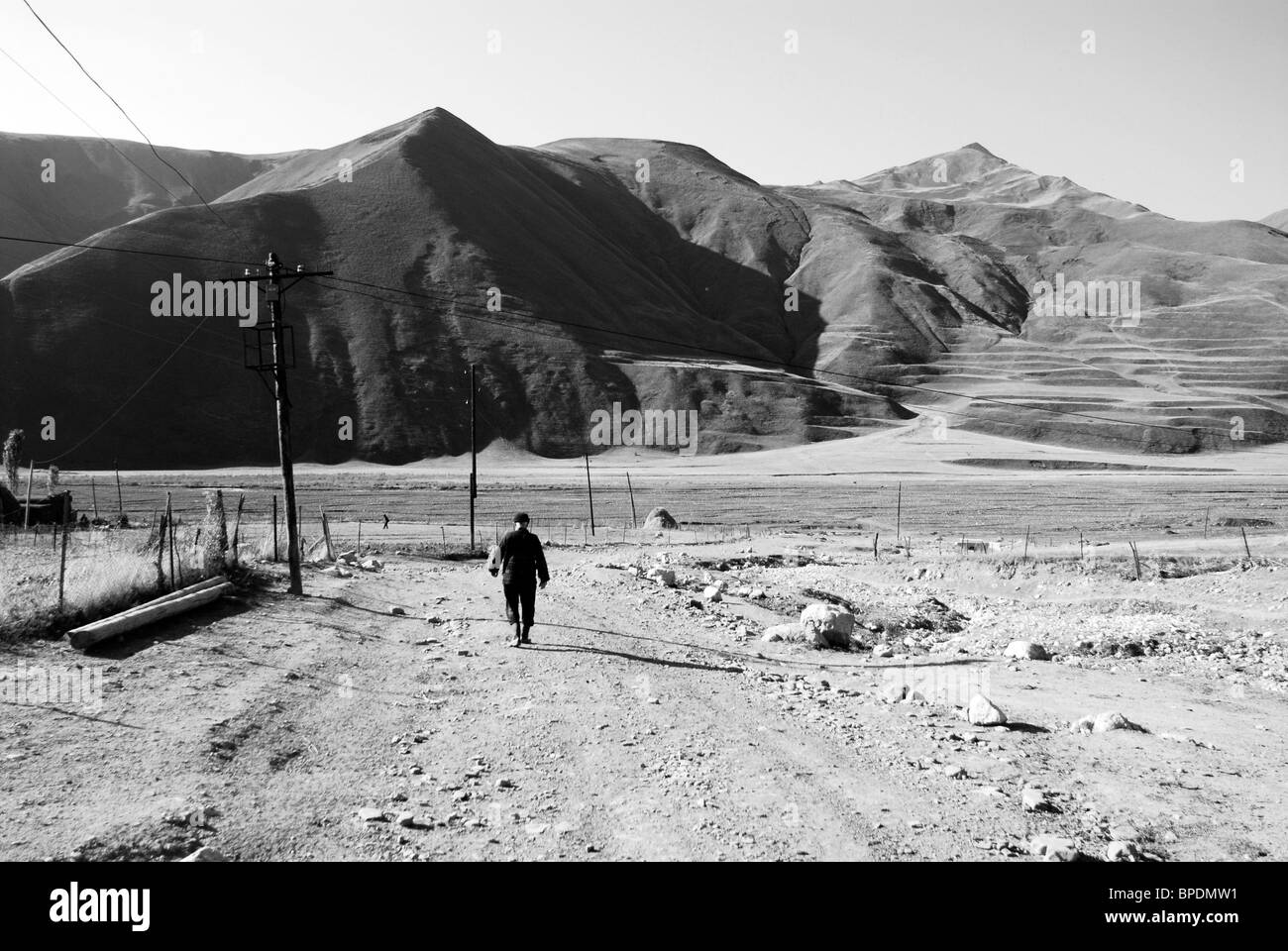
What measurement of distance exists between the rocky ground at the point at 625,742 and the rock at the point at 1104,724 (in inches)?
1.8

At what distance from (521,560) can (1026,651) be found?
9.72 meters

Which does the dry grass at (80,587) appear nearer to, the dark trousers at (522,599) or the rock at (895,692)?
the dark trousers at (522,599)

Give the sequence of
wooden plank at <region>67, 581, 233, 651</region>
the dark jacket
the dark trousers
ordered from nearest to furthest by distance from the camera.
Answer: wooden plank at <region>67, 581, 233, 651</region> → the dark trousers → the dark jacket

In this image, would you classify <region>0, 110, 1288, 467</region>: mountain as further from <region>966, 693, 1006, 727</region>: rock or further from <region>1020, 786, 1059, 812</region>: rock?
<region>1020, 786, 1059, 812</region>: rock

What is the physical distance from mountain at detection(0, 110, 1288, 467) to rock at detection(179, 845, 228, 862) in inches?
3274

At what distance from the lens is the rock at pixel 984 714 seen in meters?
10.3

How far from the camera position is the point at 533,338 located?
390 feet

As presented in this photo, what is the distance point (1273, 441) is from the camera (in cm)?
11419

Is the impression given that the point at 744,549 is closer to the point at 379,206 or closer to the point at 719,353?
the point at 719,353

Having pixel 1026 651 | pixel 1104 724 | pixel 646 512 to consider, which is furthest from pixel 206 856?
pixel 646 512

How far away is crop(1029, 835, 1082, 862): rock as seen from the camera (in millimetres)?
6414

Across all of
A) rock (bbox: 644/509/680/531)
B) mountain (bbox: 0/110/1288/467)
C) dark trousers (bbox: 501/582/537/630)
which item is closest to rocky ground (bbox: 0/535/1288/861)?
dark trousers (bbox: 501/582/537/630)

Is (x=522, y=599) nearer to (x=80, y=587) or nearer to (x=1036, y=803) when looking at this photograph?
(x=80, y=587)

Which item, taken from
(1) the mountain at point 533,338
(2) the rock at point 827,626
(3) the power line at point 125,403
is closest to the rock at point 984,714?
(2) the rock at point 827,626
